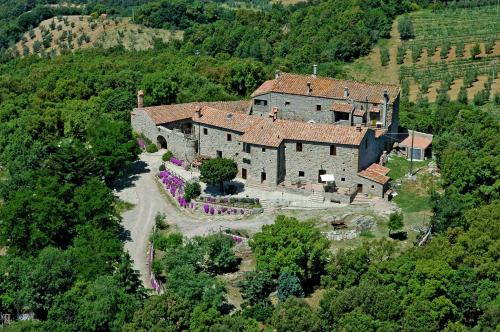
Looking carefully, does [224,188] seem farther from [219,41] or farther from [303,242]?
[219,41]

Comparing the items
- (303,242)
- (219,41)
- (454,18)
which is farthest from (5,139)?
(454,18)

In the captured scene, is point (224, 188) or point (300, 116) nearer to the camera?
point (224, 188)

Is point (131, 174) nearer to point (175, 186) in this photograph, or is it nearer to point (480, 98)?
point (175, 186)

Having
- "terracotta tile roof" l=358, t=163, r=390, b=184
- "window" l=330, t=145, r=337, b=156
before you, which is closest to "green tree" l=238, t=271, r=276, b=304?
"terracotta tile roof" l=358, t=163, r=390, b=184

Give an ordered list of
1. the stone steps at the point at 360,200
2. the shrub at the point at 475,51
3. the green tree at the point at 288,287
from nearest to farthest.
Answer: the green tree at the point at 288,287
the stone steps at the point at 360,200
the shrub at the point at 475,51

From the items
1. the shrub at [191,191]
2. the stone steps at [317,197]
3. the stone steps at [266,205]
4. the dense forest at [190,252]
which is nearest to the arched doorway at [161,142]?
the dense forest at [190,252]

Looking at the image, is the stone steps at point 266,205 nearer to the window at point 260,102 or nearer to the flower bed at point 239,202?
A: the flower bed at point 239,202

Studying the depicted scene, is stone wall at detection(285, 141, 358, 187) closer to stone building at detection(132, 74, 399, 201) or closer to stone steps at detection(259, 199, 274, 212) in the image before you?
stone building at detection(132, 74, 399, 201)
